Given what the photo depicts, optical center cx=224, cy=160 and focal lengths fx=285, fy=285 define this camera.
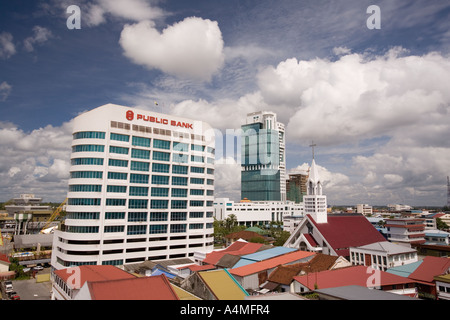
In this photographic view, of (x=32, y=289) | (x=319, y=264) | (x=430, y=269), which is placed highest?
(x=319, y=264)

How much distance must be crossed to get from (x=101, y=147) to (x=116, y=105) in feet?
34.5

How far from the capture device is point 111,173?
64.5 metres

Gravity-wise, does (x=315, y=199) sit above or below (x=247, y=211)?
above

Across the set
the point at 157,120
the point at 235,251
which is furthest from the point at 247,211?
the point at 157,120

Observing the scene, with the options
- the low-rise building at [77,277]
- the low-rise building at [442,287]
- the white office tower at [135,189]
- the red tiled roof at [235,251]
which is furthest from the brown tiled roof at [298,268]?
the white office tower at [135,189]

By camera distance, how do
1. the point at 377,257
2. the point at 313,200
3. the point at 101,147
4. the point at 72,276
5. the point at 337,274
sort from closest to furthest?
1. the point at 72,276
2. the point at 337,274
3. the point at 377,257
4. the point at 101,147
5. the point at 313,200

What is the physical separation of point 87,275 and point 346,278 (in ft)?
117

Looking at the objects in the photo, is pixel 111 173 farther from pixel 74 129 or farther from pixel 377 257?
pixel 377 257

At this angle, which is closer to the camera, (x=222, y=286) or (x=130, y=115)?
(x=222, y=286)

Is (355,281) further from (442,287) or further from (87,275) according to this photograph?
(87,275)

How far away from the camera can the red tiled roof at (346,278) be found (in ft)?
127

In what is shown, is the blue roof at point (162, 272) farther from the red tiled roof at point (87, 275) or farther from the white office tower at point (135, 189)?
the red tiled roof at point (87, 275)

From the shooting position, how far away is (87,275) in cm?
3803
